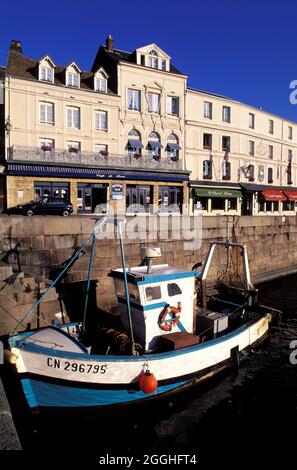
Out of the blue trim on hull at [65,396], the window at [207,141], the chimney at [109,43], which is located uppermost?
the chimney at [109,43]

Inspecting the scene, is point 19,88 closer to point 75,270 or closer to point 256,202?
point 75,270

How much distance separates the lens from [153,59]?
107 feet

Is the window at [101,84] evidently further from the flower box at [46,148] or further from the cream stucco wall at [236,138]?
the cream stucco wall at [236,138]

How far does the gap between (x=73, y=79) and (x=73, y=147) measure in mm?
5671

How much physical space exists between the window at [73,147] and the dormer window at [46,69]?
5045 mm

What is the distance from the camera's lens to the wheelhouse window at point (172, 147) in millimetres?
32938

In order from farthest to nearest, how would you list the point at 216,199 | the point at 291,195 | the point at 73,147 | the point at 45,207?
the point at 291,195 → the point at 216,199 → the point at 73,147 → the point at 45,207

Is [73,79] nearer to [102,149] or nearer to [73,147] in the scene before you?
[73,147]

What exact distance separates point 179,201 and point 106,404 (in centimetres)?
2651

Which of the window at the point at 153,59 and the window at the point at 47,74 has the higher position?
the window at the point at 153,59

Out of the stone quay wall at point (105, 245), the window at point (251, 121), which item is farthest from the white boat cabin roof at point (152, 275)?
the window at point (251, 121)

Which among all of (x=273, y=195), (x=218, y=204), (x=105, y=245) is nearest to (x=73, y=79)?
(x=218, y=204)

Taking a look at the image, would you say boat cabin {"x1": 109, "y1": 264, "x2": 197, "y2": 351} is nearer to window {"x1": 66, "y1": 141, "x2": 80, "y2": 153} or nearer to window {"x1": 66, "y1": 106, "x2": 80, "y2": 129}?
window {"x1": 66, "y1": 141, "x2": 80, "y2": 153}

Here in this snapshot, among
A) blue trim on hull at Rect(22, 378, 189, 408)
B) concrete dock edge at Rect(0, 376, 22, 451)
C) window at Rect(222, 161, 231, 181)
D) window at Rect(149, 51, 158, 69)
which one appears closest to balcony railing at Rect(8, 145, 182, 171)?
window at Rect(222, 161, 231, 181)
